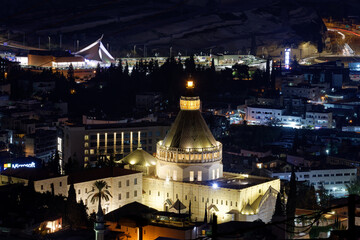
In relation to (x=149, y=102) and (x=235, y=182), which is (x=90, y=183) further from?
(x=149, y=102)

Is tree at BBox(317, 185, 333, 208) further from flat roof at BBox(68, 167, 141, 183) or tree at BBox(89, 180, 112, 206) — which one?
tree at BBox(89, 180, 112, 206)

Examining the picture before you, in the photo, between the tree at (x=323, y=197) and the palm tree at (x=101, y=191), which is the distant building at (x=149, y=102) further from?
the palm tree at (x=101, y=191)

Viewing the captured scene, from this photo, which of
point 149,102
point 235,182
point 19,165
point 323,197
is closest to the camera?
point 235,182

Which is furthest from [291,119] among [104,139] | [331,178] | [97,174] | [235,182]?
[97,174]

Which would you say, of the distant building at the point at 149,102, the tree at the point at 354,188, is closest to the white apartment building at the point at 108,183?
the tree at the point at 354,188

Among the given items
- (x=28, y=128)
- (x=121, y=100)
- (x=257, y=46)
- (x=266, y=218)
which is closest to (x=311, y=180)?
(x=266, y=218)

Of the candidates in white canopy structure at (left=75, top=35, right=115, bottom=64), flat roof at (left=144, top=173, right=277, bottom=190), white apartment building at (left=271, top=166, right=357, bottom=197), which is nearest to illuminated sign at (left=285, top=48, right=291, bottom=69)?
white canopy structure at (left=75, top=35, right=115, bottom=64)

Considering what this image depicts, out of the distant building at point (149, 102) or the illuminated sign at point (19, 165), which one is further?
the distant building at point (149, 102)
